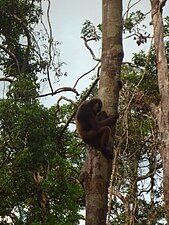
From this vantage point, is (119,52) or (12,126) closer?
(119,52)

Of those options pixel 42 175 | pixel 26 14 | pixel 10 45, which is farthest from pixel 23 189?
pixel 26 14

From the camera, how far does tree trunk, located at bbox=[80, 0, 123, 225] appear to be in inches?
102

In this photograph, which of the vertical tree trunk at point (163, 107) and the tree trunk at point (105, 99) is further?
the vertical tree trunk at point (163, 107)

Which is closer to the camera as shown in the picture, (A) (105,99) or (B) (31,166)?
(A) (105,99)

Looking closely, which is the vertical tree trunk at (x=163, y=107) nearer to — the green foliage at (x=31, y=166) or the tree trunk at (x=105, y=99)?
the green foliage at (x=31, y=166)

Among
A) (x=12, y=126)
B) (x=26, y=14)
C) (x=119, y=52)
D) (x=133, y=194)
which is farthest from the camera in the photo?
(x=26, y=14)

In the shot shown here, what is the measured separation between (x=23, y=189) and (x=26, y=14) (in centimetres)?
459

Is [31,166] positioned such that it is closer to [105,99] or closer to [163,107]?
[163,107]

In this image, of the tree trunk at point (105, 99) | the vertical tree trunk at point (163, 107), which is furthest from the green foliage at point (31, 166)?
the tree trunk at point (105, 99)

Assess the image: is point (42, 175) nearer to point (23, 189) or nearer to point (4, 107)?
point (23, 189)

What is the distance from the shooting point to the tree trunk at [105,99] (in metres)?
2.58

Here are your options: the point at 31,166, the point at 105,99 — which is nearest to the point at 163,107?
the point at 31,166

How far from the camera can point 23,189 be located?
775 cm

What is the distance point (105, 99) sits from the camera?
2887 millimetres
